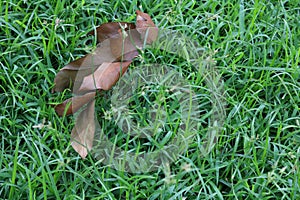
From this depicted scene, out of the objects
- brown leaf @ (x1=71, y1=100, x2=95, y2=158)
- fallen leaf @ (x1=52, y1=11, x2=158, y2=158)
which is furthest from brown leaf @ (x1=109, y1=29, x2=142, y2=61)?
brown leaf @ (x1=71, y1=100, x2=95, y2=158)

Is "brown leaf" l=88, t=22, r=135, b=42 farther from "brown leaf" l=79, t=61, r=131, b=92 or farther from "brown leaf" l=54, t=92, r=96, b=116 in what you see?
"brown leaf" l=54, t=92, r=96, b=116

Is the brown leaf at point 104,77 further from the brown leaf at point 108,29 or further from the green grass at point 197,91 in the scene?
the brown leaf at point 108,29

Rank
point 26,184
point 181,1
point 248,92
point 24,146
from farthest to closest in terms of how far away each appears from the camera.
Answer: point 181,1
point 248,92
point 24,146
point 26,184

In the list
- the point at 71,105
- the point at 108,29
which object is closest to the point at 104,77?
the point at 71,105

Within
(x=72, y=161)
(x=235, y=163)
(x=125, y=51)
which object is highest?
(x=125, y=51)

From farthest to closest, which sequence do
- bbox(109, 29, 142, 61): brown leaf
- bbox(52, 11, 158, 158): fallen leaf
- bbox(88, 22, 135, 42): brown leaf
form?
1. bbox(88, 22, 135, 42): brown leaf
2. bbox(109, 29, 142, 61): brown leaf
3. bbox(52, 11, 158, 158): fallen leaf

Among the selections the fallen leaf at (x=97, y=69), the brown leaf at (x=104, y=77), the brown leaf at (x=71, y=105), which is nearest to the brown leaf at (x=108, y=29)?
the fallen leaf at (x=97, y=69)

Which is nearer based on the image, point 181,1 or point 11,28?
point 11,28

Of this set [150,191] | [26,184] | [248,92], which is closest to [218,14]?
[248,92]

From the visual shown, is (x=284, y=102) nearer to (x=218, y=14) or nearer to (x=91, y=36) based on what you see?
(x=218, y=14)
